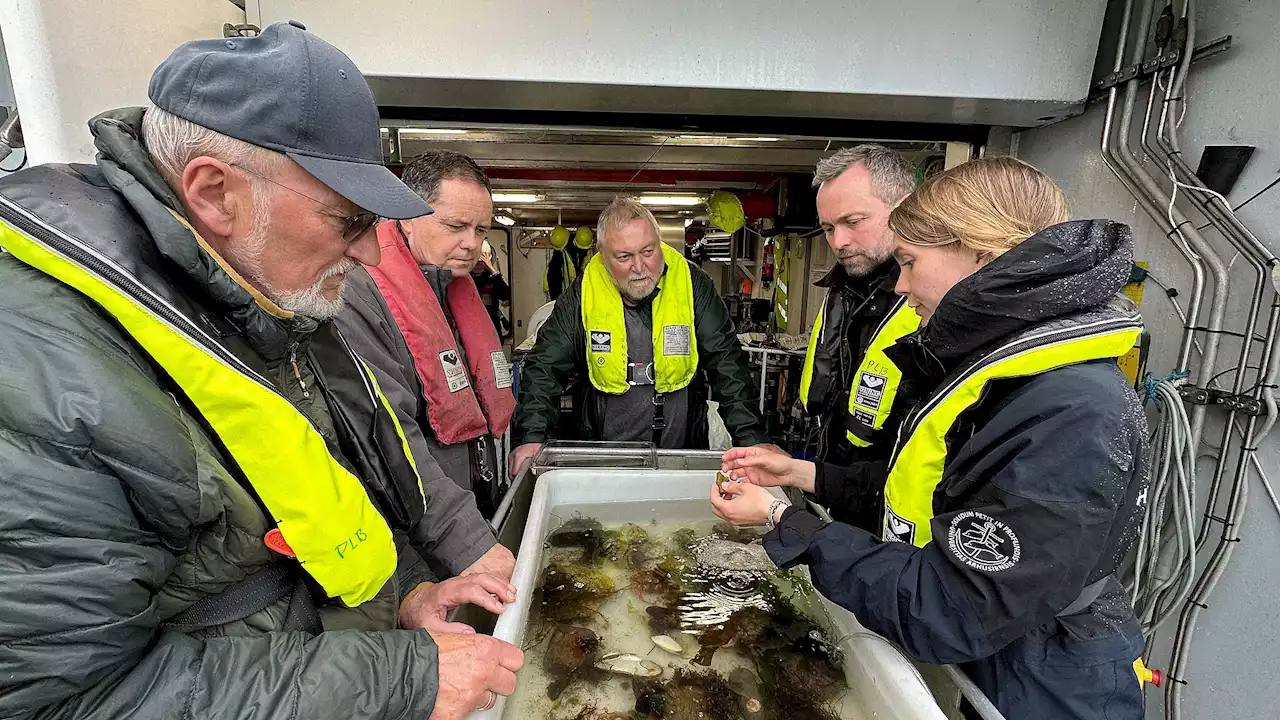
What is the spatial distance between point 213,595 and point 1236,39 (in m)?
2.75

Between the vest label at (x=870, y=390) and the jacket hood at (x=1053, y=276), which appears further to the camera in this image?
the vest label at (x=870, y=390)

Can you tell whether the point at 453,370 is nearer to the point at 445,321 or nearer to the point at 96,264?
the point at 445,321

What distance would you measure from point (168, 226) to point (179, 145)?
0.54 feet

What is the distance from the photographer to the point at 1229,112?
5.42 ft

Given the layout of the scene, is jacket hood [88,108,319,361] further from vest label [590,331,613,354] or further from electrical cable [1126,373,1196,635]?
electrical cable [1126,373,1196,635]

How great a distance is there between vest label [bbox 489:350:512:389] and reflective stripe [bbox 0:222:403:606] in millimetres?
1144

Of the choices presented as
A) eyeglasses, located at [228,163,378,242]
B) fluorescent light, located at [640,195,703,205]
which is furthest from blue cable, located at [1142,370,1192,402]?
fluorescent light, located at [640,195,703,205]

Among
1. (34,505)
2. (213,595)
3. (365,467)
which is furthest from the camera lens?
(365,467)

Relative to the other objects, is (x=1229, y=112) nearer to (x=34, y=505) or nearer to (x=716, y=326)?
(x=716, y=326)

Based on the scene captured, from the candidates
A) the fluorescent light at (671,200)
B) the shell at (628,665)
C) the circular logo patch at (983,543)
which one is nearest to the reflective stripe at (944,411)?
the circular logo patch at (983,543)

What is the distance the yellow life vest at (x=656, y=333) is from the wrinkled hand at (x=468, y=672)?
5.37ft

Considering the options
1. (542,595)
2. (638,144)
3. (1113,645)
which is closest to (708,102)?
(638,144)

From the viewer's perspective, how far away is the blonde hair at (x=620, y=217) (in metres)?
2.43

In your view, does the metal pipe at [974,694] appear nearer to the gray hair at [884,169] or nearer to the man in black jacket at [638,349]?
the gray hair at [884,169]
